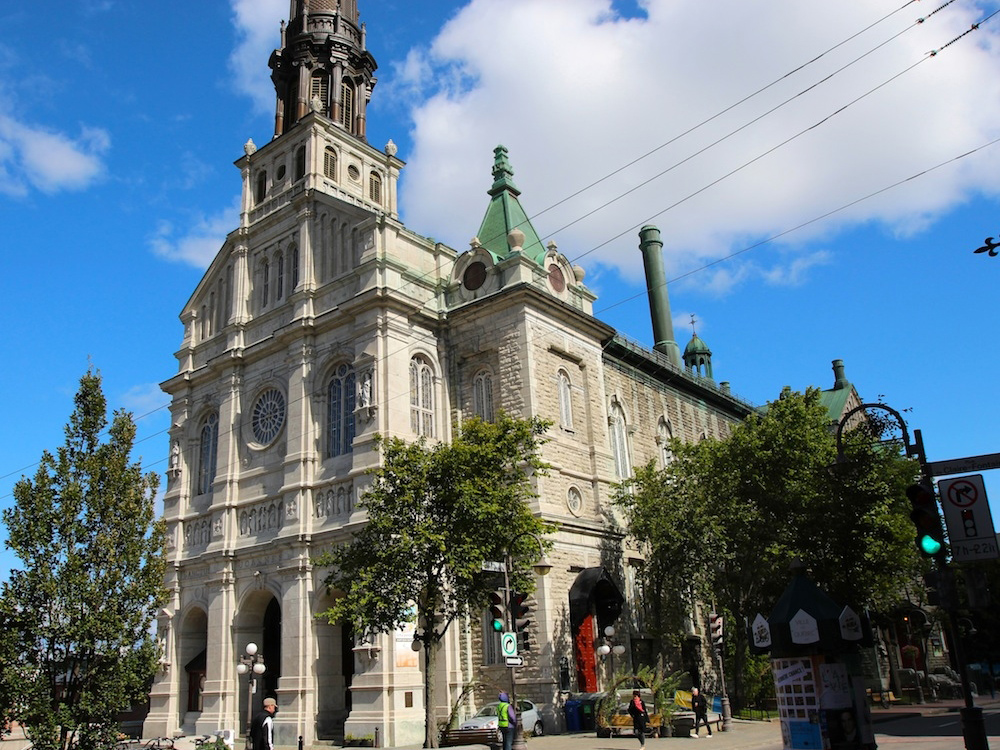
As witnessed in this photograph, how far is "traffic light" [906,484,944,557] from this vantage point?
12.2 m

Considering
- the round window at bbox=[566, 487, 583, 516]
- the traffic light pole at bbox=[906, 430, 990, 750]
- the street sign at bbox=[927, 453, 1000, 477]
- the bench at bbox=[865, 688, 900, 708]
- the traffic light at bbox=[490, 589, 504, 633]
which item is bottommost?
the bench at bbox=[865, 688, 900, 708]

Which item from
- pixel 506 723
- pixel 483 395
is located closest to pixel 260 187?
pixel 483 395

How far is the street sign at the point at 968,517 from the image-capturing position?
1223cm

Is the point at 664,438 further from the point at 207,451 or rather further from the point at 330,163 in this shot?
the point at 207,451

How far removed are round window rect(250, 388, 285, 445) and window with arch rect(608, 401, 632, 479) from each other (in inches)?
558

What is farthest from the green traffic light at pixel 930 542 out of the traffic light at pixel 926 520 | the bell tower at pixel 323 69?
the bell tower at pixel 323 69

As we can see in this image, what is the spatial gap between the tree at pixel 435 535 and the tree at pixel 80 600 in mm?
6119

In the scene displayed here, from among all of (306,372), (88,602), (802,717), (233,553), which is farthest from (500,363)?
(802,717)

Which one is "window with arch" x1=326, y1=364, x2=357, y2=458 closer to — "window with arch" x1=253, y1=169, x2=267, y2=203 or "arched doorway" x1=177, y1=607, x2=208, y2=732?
"arched doorway" x1=177, y1=607, x2=208, y2=732

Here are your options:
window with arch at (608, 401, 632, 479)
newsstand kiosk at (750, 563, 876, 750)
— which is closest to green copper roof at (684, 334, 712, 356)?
window with arch at (608, 401, 632, 479)

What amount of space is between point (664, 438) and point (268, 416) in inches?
744

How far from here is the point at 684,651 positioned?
3709 cm

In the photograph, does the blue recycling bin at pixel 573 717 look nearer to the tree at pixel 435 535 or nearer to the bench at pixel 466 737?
the bench at pixel 466 737

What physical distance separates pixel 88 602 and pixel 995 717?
2751 centimetres
